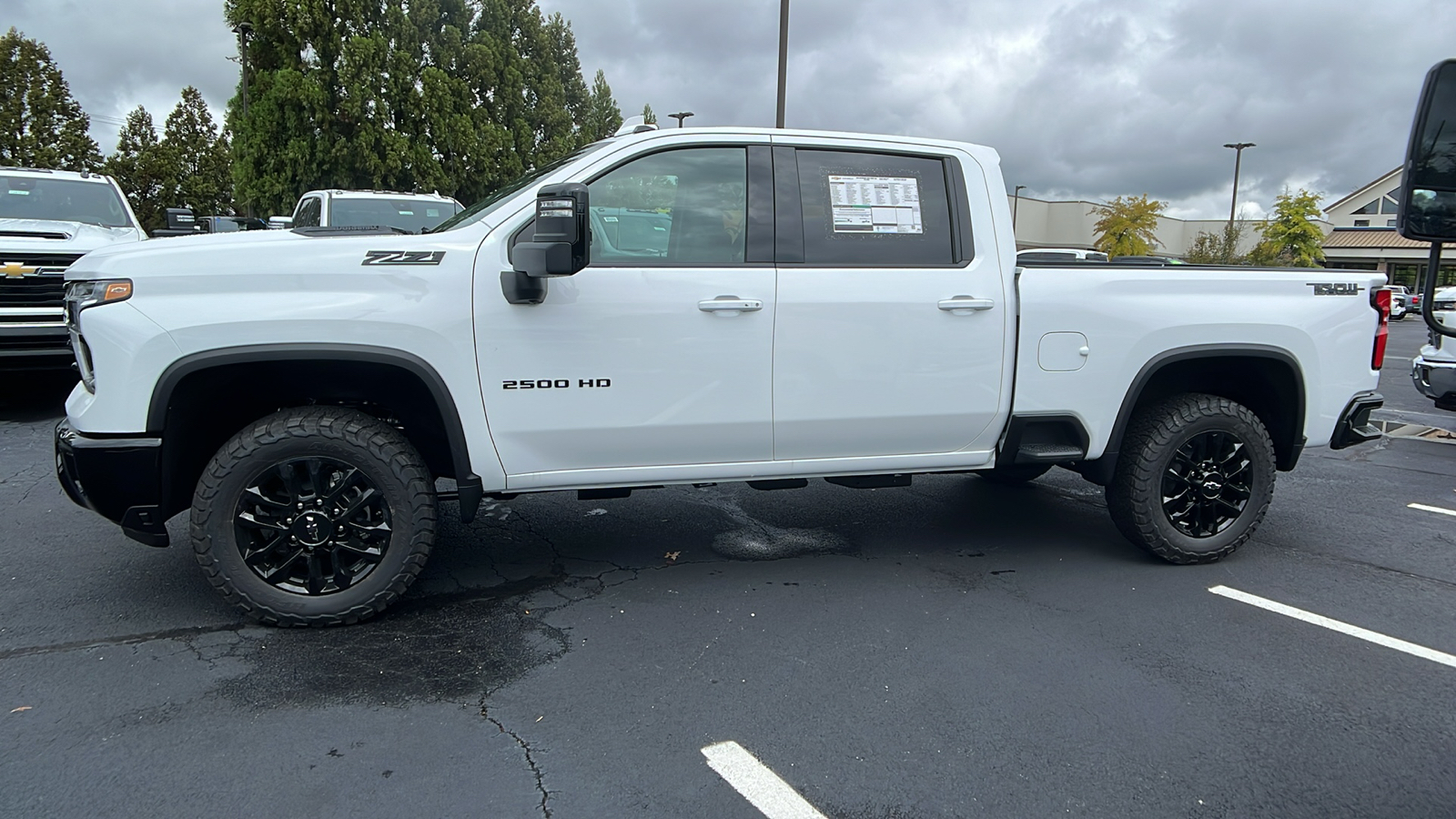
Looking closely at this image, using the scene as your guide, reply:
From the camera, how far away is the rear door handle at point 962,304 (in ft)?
12.7

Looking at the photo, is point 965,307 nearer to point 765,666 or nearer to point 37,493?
point 765,666

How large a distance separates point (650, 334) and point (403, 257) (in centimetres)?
96

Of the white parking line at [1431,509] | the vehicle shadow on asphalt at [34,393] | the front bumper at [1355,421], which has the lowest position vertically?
the white parking line at [1431,509]

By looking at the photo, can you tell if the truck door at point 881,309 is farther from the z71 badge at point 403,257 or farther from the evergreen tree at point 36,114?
the evergreen tree at point 36,114

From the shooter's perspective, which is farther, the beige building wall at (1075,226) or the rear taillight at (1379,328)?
the beige building wall at (1075,226)

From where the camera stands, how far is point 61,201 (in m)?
8.75

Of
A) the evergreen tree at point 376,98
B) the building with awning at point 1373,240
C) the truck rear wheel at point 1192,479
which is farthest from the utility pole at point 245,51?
the building with awning at point 1373,240

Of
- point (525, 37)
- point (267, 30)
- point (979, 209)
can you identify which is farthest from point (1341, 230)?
point (979, 209)

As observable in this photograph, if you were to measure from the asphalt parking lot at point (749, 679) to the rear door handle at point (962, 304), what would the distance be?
4.16 ft

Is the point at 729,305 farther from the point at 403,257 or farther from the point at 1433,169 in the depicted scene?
the point at 1433,169

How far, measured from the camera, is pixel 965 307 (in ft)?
12.8

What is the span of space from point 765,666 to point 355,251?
213 cm

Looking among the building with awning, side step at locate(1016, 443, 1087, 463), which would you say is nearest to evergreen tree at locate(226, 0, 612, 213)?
side step at locate(1016, 443, 1087, 463)

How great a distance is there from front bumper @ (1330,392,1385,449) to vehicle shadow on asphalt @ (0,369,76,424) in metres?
8.66
